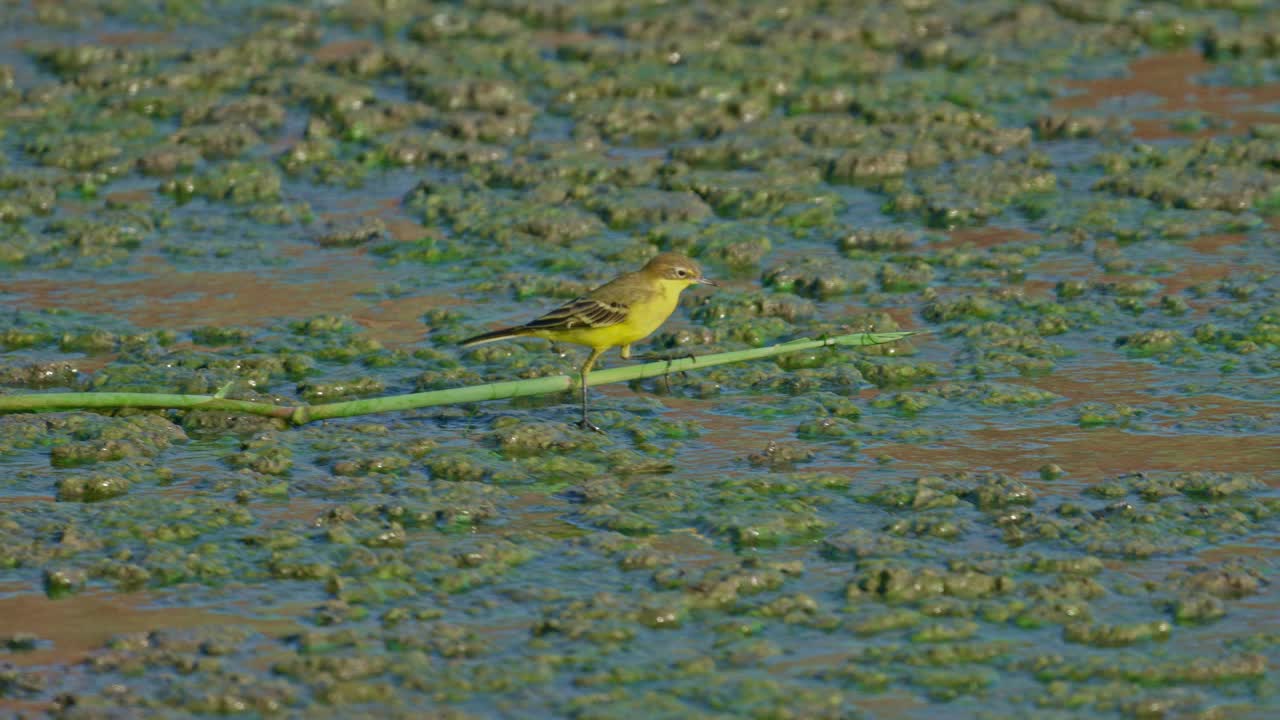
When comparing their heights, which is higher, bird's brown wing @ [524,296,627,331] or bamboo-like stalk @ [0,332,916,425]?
bird's brown wing @ [524,296,627,331]

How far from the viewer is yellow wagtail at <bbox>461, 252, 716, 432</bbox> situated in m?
8.02

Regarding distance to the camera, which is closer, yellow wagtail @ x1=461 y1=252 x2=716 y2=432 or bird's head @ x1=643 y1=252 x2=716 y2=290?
yellow wagtail @ x1=461 y1=252 x2=716 y2=432

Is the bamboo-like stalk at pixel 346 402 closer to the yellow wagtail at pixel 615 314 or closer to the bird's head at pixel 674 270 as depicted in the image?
the yellow wagtail at pixel 615 314

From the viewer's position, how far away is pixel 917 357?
8711mm

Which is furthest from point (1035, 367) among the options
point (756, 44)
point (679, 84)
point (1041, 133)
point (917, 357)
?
point (756, 44)

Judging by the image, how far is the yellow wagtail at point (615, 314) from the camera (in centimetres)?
802

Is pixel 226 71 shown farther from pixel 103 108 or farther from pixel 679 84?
pixel 679 84

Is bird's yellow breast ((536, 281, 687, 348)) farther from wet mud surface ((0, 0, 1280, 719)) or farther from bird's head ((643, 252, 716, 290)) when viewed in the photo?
wet mud surface ((0, 0, 1280, 719))

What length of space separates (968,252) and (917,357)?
1.57 metres

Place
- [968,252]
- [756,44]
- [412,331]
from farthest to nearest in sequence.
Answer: [756,44]
[968,252]
[412,331]

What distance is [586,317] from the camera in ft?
26.3

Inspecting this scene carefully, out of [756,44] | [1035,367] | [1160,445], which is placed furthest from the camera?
[756,44]

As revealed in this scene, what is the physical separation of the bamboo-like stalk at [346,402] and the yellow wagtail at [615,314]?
0.19 m

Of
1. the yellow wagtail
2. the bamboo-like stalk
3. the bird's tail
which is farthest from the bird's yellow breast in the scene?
the bamboo-like stalk
